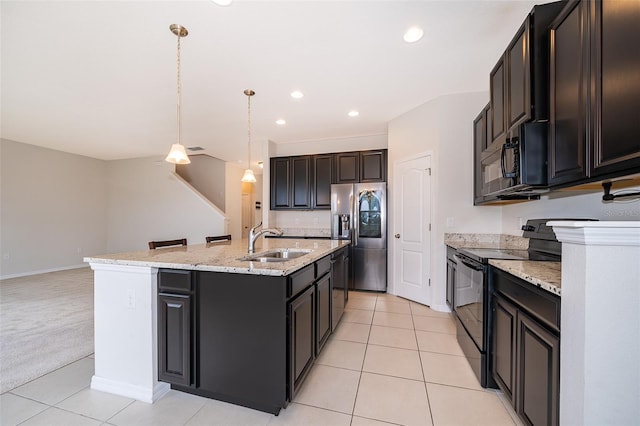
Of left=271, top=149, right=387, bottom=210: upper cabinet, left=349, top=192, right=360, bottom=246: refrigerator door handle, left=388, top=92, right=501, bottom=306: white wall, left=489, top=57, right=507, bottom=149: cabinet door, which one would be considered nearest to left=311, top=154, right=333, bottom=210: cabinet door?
left=271, top=149, right=387, bottom=210: upper cabinet

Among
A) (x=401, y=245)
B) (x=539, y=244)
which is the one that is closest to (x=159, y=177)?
(x=401, y=245)

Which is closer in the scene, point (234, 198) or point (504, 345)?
point (504, 345)

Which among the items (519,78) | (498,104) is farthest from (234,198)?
(519,78)

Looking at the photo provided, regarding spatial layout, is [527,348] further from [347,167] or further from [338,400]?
[347,167]

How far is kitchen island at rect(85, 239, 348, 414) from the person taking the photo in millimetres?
1573

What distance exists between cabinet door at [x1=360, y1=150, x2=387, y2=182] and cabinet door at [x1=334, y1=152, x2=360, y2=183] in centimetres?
9

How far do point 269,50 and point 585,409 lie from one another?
10.1 ft

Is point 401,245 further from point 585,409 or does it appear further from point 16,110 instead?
point 16,110

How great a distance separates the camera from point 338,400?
1.75 metres

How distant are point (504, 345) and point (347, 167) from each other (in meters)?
3.50

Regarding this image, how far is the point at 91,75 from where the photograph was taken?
2.88 m

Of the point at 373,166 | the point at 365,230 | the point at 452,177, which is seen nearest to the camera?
the point at 452,177

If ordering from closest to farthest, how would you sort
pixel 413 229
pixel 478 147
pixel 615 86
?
pixel 615 86 → pixel 478 147 → pixel 413 229

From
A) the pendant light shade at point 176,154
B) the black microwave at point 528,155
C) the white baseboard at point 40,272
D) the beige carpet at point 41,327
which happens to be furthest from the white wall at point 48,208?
the black microwave at point 528,155
